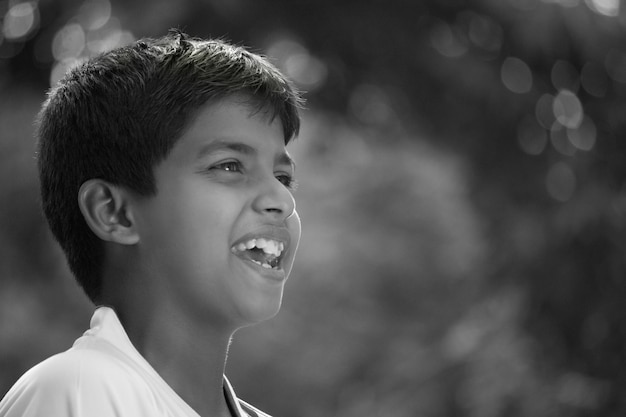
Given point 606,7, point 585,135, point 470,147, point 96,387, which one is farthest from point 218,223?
point 470,147

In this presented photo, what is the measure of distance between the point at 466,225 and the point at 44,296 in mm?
3235

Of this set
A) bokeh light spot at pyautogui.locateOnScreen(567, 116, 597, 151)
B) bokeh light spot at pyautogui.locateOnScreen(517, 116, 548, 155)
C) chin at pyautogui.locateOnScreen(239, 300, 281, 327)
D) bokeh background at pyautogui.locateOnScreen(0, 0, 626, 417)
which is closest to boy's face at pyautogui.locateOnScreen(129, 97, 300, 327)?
chin at pyautogui.locateOnScreen(239, 300, 281, 327)

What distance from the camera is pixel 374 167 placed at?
8570mm

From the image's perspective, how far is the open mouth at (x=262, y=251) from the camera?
2082 mm

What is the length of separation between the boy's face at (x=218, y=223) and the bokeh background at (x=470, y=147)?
7.73 ft

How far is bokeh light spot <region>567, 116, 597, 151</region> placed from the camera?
4.73 meters

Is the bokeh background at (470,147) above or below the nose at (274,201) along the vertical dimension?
above

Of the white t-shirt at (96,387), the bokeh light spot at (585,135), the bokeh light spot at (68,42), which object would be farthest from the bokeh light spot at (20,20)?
the white t-shirt at (96,387)

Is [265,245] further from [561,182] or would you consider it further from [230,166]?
[561,182]

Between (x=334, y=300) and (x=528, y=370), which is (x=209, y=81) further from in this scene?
(x=334, y=300)

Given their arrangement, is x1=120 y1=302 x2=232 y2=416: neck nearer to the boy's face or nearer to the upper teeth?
the boy's face

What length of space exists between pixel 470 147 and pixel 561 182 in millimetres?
601

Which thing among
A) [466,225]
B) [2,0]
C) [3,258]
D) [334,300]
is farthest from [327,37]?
[334,300]

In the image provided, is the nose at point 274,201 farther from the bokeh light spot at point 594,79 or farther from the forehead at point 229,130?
the bokeh light spot at point 594,79
